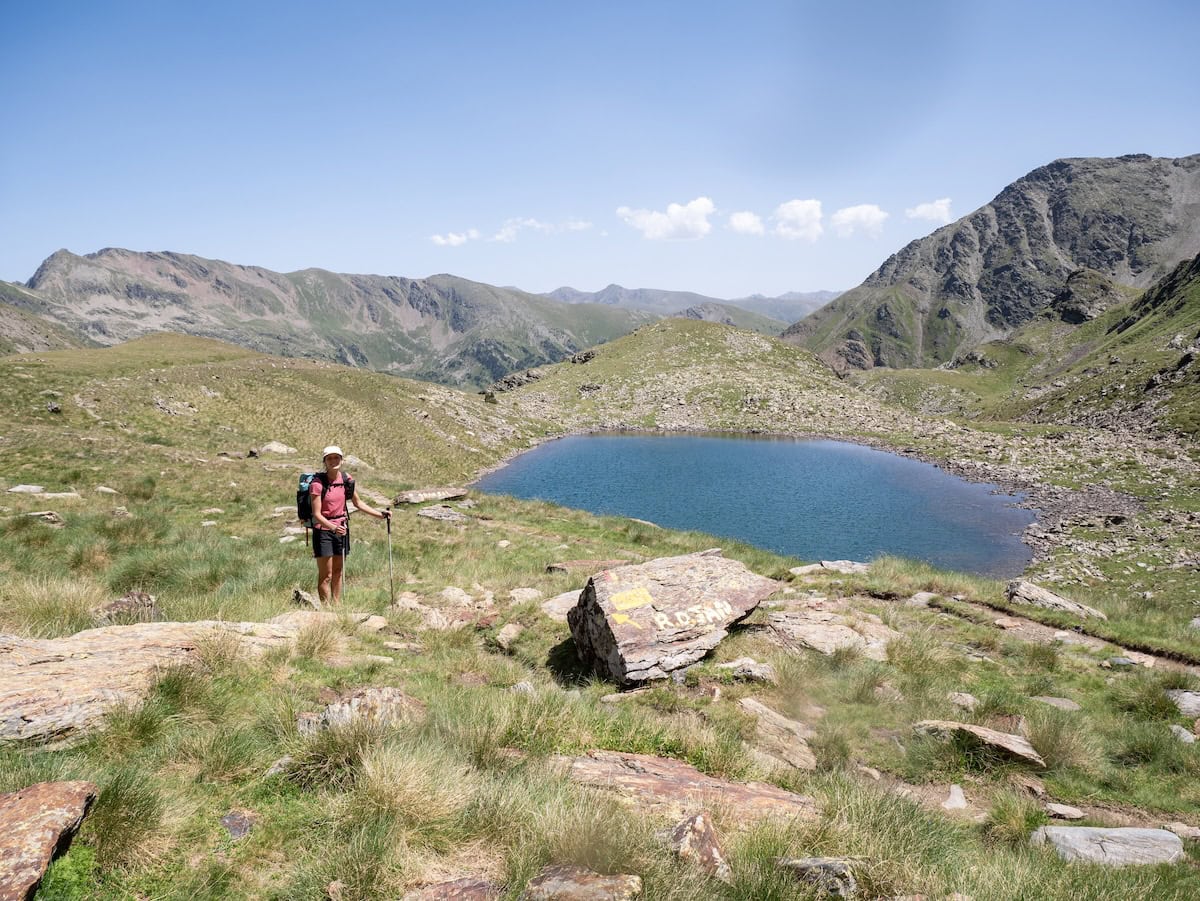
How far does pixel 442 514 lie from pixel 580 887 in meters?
23.1

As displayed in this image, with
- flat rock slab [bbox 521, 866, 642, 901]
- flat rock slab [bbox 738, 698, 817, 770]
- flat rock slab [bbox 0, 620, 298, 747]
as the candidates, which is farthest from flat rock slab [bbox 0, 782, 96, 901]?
flat rock slab [bbox 738, 698, 817, 770]

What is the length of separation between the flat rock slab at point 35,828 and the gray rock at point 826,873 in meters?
5.08

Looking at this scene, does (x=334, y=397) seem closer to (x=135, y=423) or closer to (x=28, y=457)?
(x=135, y=423)

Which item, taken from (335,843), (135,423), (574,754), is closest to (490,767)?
(574,754)

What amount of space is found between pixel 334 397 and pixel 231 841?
58197mm

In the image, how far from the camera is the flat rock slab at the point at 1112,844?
19.1 ft

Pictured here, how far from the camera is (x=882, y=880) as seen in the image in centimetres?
436

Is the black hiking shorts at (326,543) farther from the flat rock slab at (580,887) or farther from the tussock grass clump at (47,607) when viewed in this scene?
the flat rock slab at (580,887)

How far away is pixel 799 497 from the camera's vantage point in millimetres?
48906

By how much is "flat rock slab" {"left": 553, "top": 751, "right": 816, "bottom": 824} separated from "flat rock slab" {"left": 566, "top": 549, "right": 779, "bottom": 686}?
3.18 meters

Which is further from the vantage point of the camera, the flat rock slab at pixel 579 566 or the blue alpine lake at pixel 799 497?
the blue alpine lake at pixel 799 497

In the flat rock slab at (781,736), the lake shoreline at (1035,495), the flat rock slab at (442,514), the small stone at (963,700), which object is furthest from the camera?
the lake shoreline at (1035,495)

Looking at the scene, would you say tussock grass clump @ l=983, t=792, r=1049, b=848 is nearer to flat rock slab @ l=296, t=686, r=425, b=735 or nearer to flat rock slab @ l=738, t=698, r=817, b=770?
flat rock slab @ l=738, t=698, r=817, b=770

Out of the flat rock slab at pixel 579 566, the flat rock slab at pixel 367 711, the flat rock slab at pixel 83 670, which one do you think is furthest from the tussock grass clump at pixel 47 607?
the flat rock slab at pixel 579 566
